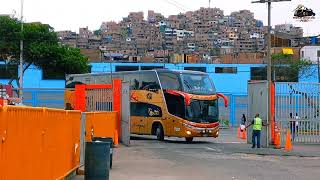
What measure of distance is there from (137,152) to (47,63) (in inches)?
1051

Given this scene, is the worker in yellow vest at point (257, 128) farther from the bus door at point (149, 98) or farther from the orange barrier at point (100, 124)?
the bus door at point (149, 98)

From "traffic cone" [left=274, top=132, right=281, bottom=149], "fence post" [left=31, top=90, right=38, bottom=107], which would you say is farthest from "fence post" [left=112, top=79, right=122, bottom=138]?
"fence post" [left=31, top=90, right=38, bottom=107]

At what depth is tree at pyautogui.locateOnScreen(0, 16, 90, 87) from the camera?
158ft

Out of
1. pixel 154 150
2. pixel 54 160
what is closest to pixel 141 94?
pixel 154 150

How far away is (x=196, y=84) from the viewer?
113 ft

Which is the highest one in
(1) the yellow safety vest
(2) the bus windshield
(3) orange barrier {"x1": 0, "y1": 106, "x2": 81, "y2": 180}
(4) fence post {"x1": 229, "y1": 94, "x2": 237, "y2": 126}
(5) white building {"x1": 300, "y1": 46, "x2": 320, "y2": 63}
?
(5) white building {"x1": 300, "y1": 46, "x2": 320, "y2": 63}

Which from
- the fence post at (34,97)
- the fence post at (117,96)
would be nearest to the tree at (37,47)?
the fence post at (34,97)

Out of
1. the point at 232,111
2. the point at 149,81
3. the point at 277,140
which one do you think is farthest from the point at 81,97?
the point at 232,111

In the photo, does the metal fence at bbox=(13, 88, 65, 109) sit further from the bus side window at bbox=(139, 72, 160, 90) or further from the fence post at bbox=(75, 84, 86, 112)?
the fence post at bbox=(75, 84, 86, 112)

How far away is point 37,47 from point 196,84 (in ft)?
61.2

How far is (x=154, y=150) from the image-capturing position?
2720 cm

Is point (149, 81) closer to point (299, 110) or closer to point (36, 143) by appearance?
point (299, 110)

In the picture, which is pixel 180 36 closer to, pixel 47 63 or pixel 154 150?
pixel 47 63

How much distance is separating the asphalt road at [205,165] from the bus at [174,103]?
6.31 meters
